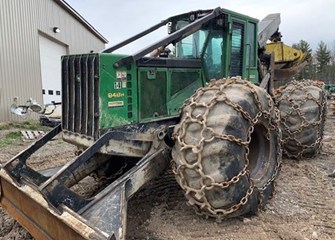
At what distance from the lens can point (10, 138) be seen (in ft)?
30.8

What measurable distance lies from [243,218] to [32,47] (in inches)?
494

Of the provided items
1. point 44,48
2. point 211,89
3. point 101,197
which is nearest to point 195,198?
point 101,197

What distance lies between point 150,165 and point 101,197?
0.62 m

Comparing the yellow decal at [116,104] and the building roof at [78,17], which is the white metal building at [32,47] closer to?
the building roof at [78,17]

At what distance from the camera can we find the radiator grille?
3279mm

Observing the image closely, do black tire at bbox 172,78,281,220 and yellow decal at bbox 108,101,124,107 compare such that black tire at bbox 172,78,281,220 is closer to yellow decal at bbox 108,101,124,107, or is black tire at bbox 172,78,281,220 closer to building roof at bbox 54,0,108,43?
yellow decal at bbox 108,101,124,107

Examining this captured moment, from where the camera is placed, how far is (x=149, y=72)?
365 cm

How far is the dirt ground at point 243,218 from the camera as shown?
10.5ft

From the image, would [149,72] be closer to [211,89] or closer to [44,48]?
[211,89]

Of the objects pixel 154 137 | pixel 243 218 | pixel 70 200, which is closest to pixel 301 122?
pixel 243 218

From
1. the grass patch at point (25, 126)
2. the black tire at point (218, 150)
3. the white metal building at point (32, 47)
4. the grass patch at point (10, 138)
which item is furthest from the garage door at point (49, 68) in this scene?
the black tire at point (218, 150)

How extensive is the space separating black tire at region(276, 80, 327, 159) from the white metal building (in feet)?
32.7

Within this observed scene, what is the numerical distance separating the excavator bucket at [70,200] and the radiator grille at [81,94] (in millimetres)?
313

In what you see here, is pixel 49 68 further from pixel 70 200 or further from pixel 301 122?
pixel 70 200
